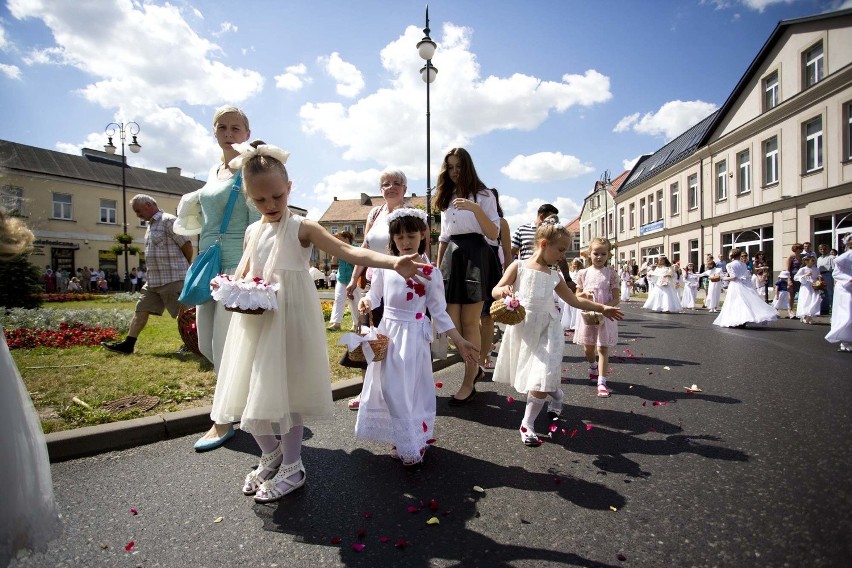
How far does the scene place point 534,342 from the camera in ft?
12.8

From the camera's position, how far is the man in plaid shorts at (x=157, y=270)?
21.7 ft

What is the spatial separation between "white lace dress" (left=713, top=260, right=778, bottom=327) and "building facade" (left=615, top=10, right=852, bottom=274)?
11.2 meters

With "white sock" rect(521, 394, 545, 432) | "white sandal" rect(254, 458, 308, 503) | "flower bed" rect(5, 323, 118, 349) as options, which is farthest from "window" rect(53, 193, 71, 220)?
"white sock" rect(521, 394, 545, 432)

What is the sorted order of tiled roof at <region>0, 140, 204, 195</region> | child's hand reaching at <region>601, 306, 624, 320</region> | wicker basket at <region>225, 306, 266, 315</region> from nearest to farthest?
wicker basket at <region>225, 306, 266, 315</region>, child's hand reaching at <region>601, 306, 624, 320</region>, tiled roof at <region>0, 140, 204, 195</region>

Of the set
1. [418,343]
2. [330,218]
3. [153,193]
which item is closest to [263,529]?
[418,343]

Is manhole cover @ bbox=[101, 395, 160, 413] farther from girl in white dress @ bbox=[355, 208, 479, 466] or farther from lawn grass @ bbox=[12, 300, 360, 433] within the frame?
girl in white dress @ bbox=[355, 208, 479, 466]

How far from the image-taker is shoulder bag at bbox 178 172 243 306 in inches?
137

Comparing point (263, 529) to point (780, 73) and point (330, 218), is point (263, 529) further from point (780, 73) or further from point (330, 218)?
point (330, 218)

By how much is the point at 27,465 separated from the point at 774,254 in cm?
2943

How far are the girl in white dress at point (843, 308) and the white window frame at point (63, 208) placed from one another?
44.8 metres

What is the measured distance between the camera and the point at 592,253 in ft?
18.7

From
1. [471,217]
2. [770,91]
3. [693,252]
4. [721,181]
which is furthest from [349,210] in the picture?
[471,217]

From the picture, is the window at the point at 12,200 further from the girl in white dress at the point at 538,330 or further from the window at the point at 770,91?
the window at the point at 770,91

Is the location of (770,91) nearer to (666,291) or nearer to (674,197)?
(674,197)
